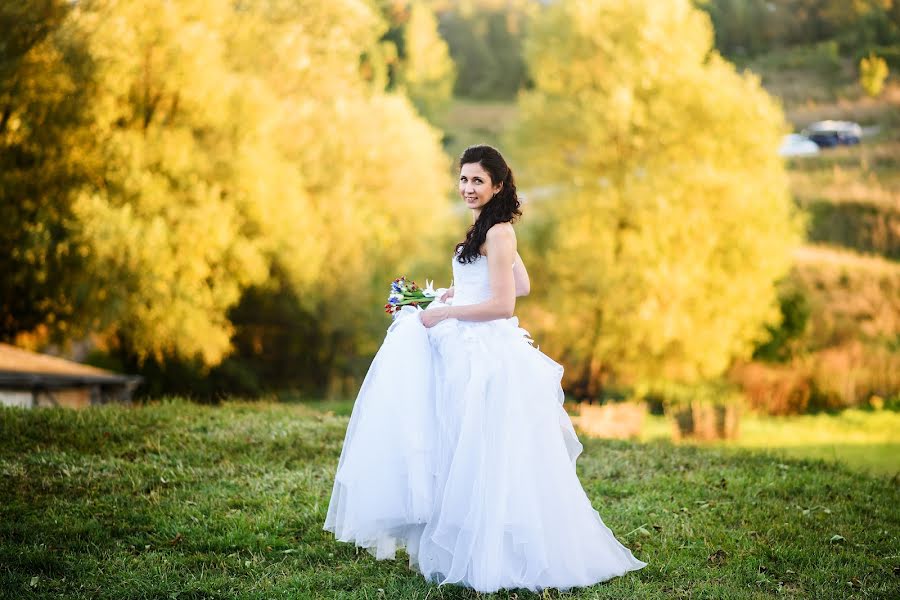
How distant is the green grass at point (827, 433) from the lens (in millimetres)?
16078

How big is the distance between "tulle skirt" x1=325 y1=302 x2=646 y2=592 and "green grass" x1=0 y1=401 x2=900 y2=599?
25 centimetres

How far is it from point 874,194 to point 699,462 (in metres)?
28.0

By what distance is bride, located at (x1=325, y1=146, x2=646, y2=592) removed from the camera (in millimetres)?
4816

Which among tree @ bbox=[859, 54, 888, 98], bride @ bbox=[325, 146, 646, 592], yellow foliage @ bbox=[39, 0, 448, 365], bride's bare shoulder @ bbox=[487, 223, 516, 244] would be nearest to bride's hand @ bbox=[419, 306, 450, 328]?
bride @ bbox=[325, 146, 646, 592]

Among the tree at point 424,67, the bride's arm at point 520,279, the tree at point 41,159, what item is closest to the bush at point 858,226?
the tree at point 424,67

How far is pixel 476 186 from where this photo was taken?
5121mm

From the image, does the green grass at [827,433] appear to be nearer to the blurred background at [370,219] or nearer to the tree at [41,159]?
the blurred background at [370,219]

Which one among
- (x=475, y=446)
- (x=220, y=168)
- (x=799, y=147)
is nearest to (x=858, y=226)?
(x=799, y=147)

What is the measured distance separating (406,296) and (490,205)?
836mm

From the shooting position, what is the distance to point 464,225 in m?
24.6

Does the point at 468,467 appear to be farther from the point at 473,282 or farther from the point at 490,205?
the point at 490,205

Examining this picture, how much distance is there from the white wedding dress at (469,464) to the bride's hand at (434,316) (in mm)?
43

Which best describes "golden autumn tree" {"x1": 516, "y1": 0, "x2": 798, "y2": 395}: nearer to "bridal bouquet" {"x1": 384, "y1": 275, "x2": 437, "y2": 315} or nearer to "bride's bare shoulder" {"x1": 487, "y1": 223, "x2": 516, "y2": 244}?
"bridal bouquet" {"x1": 384, "y1": 275, "x2": 437, "y2": 315}

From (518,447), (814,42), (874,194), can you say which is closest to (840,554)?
(518,447)
